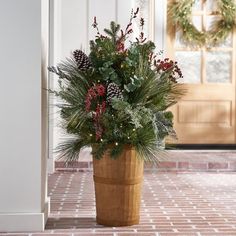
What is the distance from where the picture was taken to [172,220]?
3695 mm

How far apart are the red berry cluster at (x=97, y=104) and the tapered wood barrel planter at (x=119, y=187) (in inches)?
7.8

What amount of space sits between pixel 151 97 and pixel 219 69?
3.48 meters

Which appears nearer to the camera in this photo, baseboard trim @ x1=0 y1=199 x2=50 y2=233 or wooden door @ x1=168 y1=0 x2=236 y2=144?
baseboard trim @ x1=0 y1=199 x2=50 y2=233

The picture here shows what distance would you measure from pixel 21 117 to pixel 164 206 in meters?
1.35

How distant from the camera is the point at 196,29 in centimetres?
666

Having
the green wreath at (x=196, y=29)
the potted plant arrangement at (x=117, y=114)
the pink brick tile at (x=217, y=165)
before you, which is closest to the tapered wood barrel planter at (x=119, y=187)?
the potted plant arrangement at (x=117, y=114)

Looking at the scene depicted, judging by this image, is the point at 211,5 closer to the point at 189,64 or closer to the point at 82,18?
the point at 189,64

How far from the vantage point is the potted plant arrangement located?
10.9ft

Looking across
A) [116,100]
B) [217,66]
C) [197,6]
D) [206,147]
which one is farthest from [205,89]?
[116,100]

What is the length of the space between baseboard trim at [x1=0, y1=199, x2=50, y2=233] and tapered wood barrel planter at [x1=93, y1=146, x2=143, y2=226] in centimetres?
39

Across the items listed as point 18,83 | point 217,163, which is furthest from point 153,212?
point 217,163

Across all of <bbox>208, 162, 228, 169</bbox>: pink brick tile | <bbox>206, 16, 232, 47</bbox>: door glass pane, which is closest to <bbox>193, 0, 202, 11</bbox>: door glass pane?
<bbox>206, 16, 232, 47</bbox>: door glass pane

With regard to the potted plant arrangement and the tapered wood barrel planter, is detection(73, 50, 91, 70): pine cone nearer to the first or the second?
the potted plant arrangement

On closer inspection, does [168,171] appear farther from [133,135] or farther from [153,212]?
[133,135]
